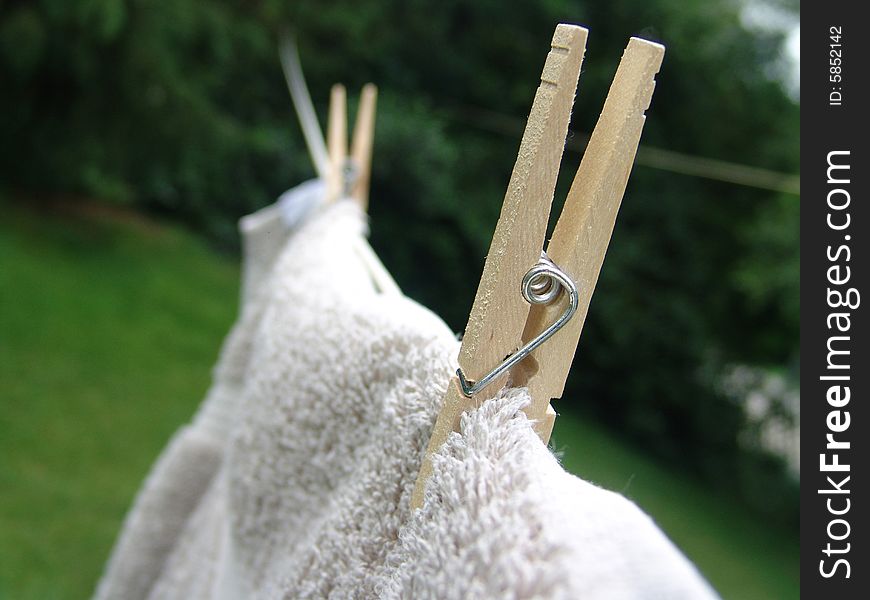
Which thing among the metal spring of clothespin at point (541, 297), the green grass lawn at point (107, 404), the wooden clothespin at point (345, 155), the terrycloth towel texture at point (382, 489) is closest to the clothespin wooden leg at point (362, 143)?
the wooden clothespin at point (345, 155)

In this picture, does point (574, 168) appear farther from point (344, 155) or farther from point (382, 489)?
point (382, 489)

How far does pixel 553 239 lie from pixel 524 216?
2cm

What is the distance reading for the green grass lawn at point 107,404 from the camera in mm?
1988

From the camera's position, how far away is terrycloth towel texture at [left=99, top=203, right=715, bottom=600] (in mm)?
199

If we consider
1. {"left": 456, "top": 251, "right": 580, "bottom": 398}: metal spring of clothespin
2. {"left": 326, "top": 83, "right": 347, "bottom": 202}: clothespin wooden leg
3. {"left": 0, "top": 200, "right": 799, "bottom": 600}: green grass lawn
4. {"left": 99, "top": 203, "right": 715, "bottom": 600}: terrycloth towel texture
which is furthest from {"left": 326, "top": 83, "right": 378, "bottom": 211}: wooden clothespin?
{"left": 0, "top": 200, "right": 799, "bottom": 600}: green grass lawn

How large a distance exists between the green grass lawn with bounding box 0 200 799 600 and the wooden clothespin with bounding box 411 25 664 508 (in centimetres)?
171

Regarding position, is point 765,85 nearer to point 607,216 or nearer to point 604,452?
point 604,452

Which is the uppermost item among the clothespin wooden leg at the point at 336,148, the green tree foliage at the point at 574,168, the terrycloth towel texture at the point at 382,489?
the green tree foliage at the point at 574,168

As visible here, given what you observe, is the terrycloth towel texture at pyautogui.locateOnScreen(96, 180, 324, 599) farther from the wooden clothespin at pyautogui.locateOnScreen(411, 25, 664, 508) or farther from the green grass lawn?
the green grass lawn

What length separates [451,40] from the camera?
461cm

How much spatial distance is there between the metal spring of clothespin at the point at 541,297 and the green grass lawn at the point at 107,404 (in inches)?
67.3

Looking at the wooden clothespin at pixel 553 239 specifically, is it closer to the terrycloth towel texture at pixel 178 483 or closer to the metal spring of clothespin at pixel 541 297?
the metal spring of clothespin at pixel 541 297

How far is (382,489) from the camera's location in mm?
319

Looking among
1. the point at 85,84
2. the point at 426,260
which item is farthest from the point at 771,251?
the point at 85,84
